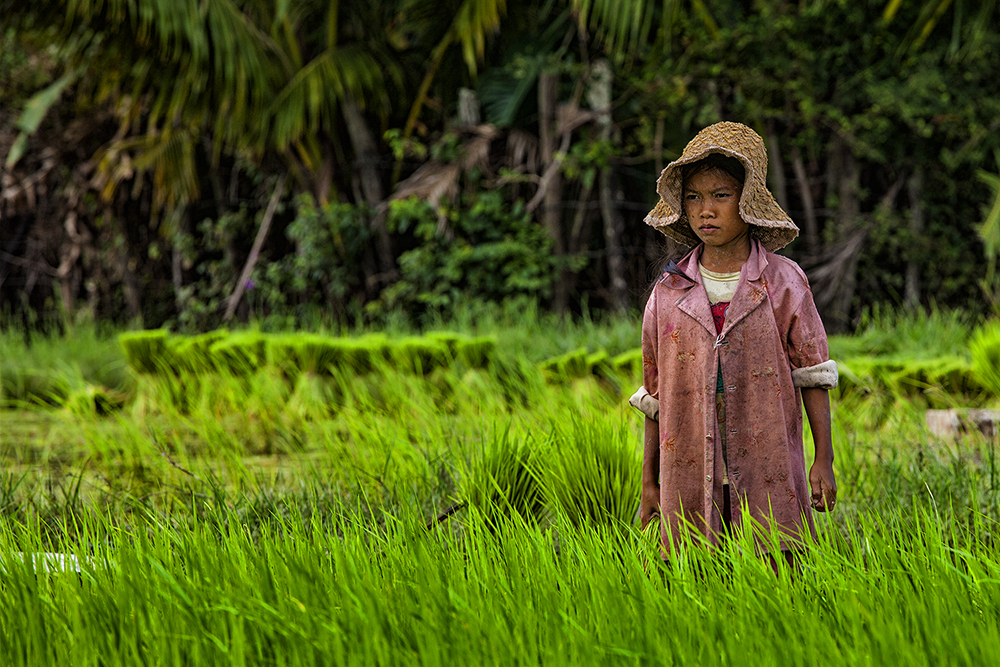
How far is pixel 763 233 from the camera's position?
192cm

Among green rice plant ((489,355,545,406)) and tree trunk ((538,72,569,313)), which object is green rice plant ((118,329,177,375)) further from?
tree trunk ((538,72,569,313))

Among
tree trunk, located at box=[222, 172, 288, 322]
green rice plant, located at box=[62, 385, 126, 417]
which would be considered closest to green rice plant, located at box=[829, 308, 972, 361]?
green rice plant, located at box=[62, 385, 126, 417]

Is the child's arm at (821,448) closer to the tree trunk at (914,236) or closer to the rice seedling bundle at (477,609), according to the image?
the rice seedling bundle at (477,609)

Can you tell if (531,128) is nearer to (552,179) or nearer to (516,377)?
(552,179)

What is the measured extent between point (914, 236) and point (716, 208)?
6616 mm

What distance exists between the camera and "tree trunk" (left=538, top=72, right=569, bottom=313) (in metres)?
7.67

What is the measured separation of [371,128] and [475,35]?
90.2 inches

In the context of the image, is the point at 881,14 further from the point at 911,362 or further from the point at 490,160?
the point at 911,362

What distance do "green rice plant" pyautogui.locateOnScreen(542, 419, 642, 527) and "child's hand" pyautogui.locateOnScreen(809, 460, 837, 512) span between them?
1.76 feet

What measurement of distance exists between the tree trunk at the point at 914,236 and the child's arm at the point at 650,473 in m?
6.44

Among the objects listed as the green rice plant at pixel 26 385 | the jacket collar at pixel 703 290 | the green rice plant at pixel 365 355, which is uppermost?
the jacket collar at pixel 703 290

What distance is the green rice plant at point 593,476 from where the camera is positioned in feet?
7.61

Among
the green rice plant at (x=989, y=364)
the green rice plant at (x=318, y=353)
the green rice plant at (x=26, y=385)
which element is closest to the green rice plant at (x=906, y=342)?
the green rice plant at (x=989, y=364)

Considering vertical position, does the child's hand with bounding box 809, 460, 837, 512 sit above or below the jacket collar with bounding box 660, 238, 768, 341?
below
